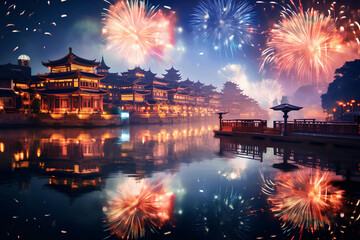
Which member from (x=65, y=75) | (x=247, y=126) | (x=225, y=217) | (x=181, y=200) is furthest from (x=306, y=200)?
(x=65, y=75)

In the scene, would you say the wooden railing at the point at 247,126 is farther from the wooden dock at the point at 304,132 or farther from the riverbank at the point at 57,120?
the riverbank at the point at 57,120

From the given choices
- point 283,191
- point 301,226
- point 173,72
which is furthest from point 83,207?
point 173,72

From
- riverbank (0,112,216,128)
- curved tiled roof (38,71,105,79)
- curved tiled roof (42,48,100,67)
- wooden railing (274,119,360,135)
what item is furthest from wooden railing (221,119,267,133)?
curved tiled roof (42,48,100,67)

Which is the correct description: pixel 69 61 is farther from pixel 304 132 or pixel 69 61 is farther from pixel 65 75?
pixel 304 132

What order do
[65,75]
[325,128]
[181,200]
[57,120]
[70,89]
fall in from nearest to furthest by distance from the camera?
[181,200]
[325,128]
[57,120]
[70,89]
[65,75]

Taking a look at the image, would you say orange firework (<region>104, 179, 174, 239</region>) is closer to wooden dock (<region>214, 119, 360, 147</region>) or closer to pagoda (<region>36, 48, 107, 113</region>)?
wooden dock (<region>214, 119, 360, 147</region>)

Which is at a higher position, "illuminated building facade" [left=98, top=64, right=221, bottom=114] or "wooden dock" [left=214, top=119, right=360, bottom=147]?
"illuminated building facade" [left=98, top=64, right=221, bottom=114]
